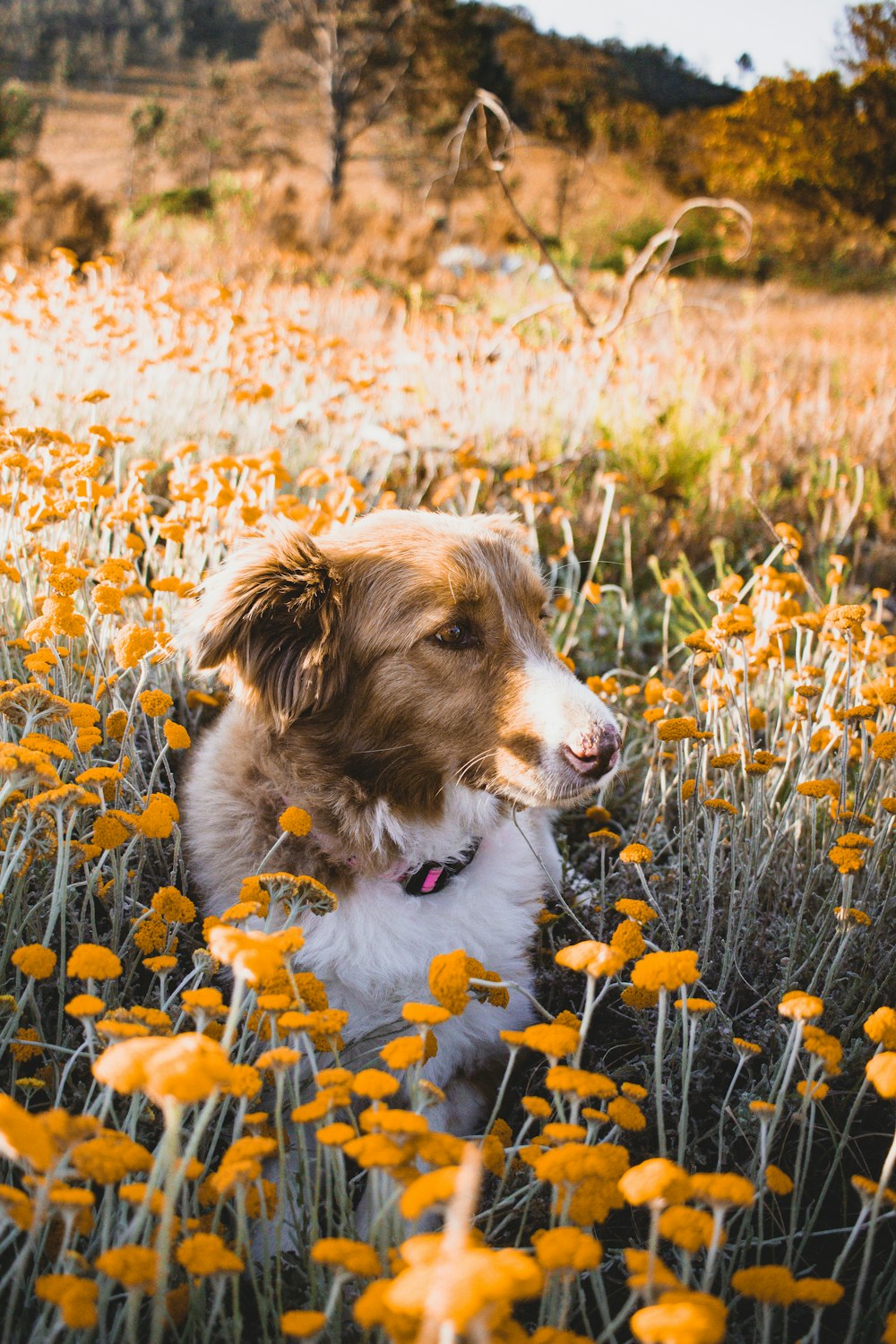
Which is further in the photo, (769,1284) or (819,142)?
(819,142)

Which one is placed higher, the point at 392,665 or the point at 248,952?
the point at 392,665

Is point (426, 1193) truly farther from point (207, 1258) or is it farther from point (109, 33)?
point (109, 33)

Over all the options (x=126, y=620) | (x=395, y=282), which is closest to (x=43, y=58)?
(x=395, y=282)

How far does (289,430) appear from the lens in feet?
19.6

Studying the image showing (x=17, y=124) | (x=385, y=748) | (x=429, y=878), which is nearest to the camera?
(x=385, y=748)

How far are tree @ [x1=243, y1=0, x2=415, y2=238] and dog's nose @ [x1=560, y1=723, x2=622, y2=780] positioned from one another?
22.9m

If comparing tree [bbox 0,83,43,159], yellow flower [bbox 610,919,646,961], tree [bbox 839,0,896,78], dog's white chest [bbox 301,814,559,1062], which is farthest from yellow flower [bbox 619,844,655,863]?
tree [bbox 0,83,43,159]

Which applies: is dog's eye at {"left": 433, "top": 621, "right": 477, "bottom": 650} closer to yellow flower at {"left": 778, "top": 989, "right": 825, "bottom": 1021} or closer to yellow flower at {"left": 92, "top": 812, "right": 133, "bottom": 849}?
yellow flower at {"left": 92, "top": 812, "right": 133, "bottom": 849}

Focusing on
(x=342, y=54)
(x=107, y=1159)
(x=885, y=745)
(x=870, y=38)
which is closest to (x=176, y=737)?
(x=107, y=1159)

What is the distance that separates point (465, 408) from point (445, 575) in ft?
14.4

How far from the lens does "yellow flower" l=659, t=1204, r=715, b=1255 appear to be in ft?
3.68

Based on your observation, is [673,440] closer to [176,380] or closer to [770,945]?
[176,380]

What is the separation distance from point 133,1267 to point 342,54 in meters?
27.8

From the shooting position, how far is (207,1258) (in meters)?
1.13
